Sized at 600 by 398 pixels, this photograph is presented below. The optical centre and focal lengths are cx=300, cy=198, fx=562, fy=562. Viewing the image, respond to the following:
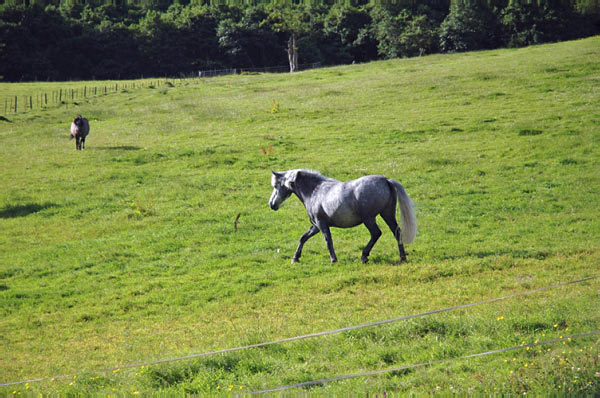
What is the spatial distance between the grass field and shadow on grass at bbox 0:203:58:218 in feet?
0.31

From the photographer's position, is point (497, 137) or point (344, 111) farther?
point (344, 111)

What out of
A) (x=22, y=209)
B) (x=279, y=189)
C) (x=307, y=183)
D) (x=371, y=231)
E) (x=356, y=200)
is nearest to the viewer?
(x=356, y=200)

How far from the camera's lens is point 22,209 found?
22.8 metres

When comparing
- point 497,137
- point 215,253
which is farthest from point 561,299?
point 497,137

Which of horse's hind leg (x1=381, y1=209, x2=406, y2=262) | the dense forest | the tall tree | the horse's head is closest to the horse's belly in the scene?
horse's hind leg (x1=381, y1=209, x2=406, y2=262)

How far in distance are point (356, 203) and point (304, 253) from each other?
9.28 feet

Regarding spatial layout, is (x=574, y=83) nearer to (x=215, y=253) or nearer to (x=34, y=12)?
(x=215, y=253)

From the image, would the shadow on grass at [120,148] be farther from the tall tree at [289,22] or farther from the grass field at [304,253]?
the tall tree at [289,22]

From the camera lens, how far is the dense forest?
90.6 m

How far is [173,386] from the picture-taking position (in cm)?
798

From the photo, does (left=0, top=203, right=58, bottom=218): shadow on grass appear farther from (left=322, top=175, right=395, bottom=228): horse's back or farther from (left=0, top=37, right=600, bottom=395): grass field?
(left=322, top=175, right=395, bottom=228): horse's back

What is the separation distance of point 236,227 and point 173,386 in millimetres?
10760

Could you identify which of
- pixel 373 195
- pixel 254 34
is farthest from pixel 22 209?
pixel 254 34

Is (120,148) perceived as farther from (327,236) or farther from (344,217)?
(344,217)
